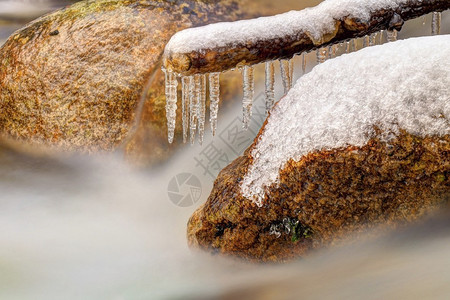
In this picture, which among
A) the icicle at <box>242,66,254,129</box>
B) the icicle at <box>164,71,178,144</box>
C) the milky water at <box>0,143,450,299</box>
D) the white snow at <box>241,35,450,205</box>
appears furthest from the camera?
the icicle at <box>242,66,254,129</box>

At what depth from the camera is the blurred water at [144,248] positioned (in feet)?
7.26

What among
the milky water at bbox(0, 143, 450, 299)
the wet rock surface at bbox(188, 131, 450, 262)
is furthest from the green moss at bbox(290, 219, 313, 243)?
the milky water at bbox(0, 143, 450, 299)

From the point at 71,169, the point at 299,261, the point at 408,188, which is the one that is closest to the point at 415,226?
the point at 408,188

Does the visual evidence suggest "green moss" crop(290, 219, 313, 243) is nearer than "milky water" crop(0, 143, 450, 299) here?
No

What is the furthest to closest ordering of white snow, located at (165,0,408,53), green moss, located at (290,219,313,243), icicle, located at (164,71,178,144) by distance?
icicle, located at (164,71,178,144), white snow, located at (165,0,408,53), green moss, located at (290,219,313,243)

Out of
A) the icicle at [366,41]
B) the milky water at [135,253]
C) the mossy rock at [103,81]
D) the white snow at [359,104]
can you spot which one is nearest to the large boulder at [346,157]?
the white snow at [359,104]

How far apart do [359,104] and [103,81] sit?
2618 mm

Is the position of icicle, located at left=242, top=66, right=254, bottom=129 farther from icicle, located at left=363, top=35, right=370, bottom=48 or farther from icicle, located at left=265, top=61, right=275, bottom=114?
icicle, located at left=363, top=35, right=370, bottom=48

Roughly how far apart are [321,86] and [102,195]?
2601 mm

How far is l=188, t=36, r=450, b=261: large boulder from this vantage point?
209cm

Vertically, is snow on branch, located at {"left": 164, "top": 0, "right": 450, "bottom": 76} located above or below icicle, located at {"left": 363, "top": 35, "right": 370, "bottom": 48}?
above

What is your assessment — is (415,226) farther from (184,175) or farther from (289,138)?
(184,175)

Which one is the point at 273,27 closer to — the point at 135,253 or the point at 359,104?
the point at 359,104

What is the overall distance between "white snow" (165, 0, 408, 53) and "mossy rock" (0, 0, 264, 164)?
138 cm
